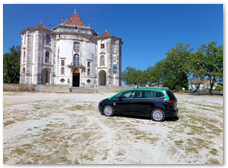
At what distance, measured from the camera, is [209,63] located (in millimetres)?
27078

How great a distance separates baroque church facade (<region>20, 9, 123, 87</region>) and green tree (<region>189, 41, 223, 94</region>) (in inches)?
784

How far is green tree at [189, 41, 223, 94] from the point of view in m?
27.0

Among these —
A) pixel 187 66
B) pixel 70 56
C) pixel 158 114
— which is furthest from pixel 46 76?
pixel 158 114

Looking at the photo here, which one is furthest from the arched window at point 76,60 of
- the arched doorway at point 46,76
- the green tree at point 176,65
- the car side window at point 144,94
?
the car side window at point 144,94

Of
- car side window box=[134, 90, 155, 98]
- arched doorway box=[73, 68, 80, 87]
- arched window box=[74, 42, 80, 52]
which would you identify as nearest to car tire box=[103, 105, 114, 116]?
car side window box=[134, 90, 155, 98]

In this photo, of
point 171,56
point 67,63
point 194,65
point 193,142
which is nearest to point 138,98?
point 193,142

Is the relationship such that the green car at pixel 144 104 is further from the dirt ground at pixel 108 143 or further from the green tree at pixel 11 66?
the green tree at pixel 11 66

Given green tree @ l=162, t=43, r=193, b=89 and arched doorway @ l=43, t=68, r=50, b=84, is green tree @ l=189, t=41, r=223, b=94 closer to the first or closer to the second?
green tree @ l=162, t=43, r=193, b=89

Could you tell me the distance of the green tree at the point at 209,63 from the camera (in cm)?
2698

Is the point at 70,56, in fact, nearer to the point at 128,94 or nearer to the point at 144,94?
the point at 128,94

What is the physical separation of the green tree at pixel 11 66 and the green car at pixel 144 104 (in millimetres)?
50161

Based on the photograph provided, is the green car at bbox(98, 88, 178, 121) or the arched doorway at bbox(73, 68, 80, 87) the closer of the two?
the green car at bbox(98, 88, 178, 121)
